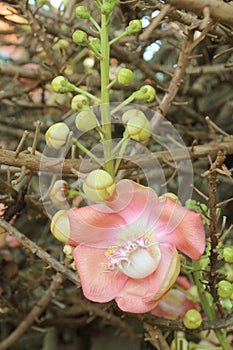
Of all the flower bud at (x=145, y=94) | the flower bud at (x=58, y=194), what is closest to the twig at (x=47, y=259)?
the flower bud at (x=58, y=194)

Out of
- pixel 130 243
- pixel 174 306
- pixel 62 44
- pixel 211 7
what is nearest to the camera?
pixel 211 7

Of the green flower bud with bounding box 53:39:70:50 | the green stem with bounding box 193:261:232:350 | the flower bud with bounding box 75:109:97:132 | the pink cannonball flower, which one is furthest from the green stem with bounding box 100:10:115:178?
the green flower bud with bounding box 53:39:70:50

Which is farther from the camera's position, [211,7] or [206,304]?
[206,304]

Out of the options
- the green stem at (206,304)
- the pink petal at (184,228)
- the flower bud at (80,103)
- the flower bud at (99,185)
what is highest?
the flower bud at (80,103)

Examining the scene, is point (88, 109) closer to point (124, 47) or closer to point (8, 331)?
point (124, 47)

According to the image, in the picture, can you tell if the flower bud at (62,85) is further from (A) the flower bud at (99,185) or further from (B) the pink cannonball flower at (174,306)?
(B) the pink cannonball flower at (174,306)

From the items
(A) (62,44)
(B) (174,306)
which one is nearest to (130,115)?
(B) (174,306)

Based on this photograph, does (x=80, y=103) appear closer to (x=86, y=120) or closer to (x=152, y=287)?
(x=86, y=120)
